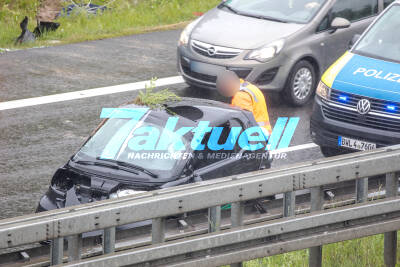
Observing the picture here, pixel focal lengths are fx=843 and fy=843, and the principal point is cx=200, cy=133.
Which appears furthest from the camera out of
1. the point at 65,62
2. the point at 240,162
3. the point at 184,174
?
the point at 65,62

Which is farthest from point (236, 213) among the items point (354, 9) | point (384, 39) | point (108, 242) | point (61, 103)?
point (354, 9)

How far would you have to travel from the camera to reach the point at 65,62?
1549 cm

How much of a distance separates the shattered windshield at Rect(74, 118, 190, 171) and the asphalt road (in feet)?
5.67

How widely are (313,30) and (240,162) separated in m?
5.49

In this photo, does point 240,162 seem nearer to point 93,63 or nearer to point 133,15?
point 93,63

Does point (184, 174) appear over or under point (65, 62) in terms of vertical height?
over

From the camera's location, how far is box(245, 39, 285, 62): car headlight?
12945 mm

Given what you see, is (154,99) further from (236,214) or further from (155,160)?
(236,214)

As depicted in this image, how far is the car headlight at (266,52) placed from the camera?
12945 millimetres

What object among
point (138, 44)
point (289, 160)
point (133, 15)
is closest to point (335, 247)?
point (289, 160)

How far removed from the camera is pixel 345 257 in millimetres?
7285

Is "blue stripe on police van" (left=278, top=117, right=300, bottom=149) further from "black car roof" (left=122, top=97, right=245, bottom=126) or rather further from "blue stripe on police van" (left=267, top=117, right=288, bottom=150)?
"black car roof" (left=122, top=97, right=245, bottom=126)

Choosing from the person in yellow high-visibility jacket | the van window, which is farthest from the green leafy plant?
the van window

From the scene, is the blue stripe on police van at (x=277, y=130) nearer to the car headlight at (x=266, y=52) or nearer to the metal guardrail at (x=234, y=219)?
the car headlight at (x=266, y=52)
